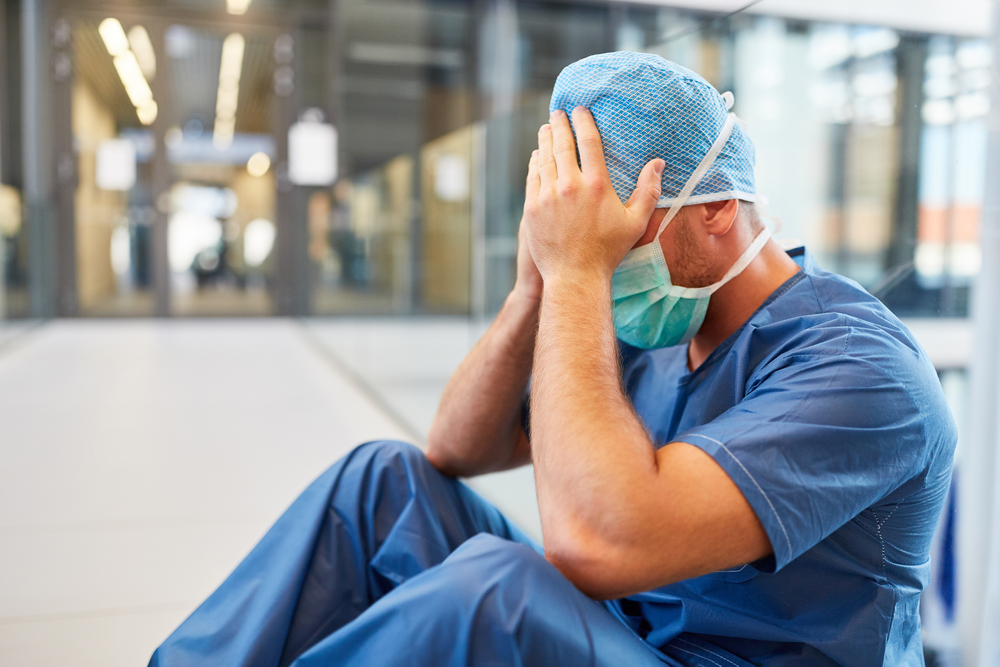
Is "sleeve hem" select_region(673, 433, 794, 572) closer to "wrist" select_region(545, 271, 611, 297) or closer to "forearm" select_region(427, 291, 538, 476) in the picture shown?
"wrist" select_region(545, 271, 611, 297)

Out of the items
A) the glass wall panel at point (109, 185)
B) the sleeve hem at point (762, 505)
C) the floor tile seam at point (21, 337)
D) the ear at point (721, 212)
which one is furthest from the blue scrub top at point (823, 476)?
the glass wall panel at point (109, 185)

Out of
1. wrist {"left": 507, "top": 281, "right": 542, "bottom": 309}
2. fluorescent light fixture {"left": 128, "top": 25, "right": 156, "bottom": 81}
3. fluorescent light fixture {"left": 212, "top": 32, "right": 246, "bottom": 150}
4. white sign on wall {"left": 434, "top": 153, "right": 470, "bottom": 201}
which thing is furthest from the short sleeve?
fluorescent light fixture {"left": 212, "top": 32, "right": 246, "bottom": 150}

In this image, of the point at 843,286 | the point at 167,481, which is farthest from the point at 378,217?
the point at 843,286

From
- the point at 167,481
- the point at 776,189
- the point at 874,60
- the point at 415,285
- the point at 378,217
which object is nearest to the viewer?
the point at 874,60

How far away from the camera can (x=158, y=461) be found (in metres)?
3.05

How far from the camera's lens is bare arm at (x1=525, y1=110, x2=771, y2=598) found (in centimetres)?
79

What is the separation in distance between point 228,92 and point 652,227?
378 inches

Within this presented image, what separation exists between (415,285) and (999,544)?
303cm

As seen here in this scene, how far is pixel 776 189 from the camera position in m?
1.44

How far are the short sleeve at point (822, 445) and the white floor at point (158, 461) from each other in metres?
1.35

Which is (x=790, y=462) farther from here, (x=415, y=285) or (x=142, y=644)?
(x=415, y=285)

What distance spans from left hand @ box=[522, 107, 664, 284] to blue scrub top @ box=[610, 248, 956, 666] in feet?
0.64

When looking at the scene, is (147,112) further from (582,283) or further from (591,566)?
(591,566)

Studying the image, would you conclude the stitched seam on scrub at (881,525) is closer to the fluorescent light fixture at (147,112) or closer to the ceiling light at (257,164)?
the fluorescent light fixture at (147,112)
